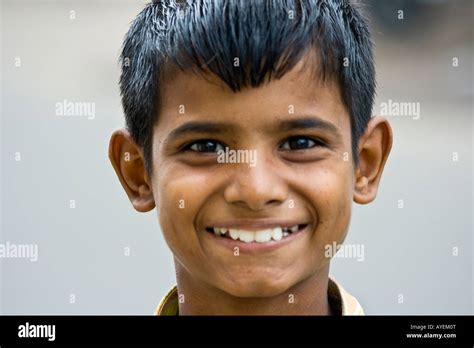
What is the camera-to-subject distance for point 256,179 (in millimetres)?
1166

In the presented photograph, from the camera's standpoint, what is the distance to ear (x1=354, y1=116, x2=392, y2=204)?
1.36 metres

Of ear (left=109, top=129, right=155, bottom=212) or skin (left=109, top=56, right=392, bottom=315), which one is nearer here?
skin (left=109, top=56, right=392, bottom=315)

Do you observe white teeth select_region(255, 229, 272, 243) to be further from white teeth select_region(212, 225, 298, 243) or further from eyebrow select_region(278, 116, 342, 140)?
eyebrow select_region(278, 116, 342, 140)

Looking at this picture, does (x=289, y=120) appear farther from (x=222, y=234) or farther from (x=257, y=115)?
(x=222, y=234)

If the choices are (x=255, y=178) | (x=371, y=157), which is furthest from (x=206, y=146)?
(x=371, y=157)

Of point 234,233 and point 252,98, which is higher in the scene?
point 252,98

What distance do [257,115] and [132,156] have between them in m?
0.30

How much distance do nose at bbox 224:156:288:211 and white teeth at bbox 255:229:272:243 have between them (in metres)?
0.05

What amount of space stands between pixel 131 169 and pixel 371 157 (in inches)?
16.5

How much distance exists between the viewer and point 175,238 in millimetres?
1264

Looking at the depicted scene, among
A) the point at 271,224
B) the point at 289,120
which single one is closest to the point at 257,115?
the point at 289,120

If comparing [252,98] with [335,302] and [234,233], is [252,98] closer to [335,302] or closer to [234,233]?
[234,233]

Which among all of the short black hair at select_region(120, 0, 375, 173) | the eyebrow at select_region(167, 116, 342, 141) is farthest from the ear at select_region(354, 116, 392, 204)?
the eyebrow at select_region(167, 116, 342, 141)

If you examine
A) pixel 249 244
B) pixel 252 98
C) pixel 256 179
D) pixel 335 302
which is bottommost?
pixel 335 302
